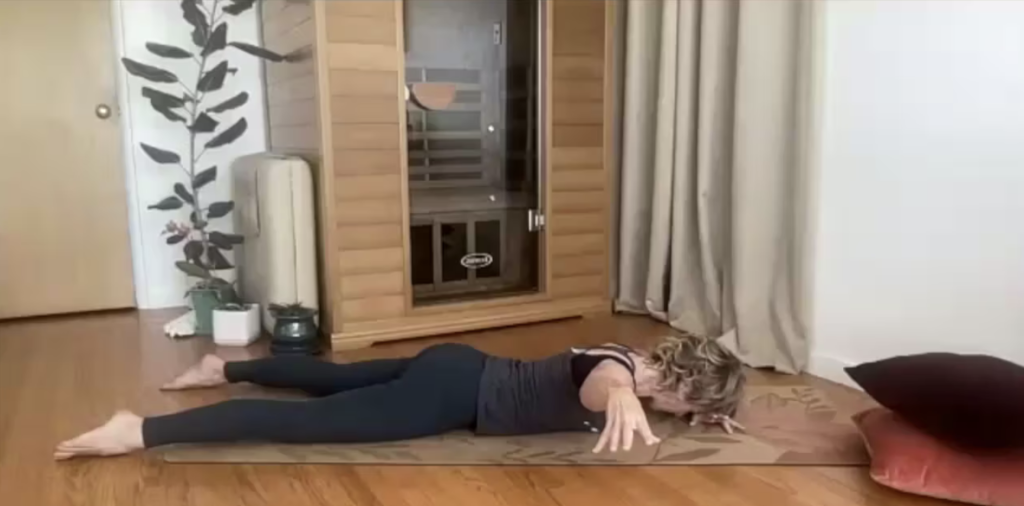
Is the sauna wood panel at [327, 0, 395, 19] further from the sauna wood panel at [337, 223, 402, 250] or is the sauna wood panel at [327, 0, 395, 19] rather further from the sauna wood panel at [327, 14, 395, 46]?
the sauna wood panel at [337, 223, 402, 250]

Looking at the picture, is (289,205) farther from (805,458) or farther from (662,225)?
(805,458)

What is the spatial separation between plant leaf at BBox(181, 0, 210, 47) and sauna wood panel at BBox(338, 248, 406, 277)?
3.10ft

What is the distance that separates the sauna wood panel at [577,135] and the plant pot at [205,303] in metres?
1.23

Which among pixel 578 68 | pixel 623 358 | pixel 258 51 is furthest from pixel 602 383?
pixel 258 51

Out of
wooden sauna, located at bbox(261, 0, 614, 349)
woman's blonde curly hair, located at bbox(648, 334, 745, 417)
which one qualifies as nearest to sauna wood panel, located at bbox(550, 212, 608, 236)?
wooden sauna, located at bbox(261, 0, 614, 349)

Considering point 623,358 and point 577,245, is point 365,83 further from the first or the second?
point 623,358

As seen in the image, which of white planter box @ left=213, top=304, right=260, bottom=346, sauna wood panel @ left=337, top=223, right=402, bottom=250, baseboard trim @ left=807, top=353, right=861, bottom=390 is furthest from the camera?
white planter box @ left=213, top=304, right=260, bottom=346

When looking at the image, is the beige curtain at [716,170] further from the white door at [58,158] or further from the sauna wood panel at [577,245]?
the white door at [58,158]

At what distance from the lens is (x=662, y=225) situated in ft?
9.51

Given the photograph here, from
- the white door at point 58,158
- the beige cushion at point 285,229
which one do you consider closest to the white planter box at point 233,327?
the beige cushion at point 285,229

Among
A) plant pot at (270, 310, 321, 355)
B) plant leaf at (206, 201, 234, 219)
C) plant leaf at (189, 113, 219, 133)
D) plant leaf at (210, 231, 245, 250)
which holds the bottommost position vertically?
plant pot at (270, 310, 321, 355)

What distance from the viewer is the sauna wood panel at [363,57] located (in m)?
2.54

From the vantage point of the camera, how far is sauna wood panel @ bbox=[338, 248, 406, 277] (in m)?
2.64

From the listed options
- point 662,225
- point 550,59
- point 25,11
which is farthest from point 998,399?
point 25,11
